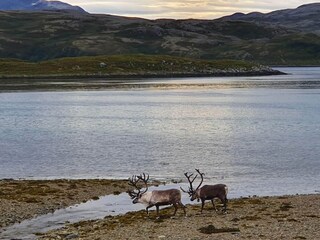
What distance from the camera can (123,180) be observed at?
149ft

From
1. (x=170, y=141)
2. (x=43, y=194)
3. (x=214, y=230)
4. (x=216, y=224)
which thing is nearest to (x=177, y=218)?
(x=216, y=224)

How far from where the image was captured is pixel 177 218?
30594 mm

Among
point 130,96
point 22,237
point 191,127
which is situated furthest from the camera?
point 130,96

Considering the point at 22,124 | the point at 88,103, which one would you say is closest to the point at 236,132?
the point at 22,124

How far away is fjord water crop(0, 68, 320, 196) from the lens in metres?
49.0

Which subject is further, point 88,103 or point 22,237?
point 88,103

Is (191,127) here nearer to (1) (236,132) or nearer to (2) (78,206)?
(1) (236,132)

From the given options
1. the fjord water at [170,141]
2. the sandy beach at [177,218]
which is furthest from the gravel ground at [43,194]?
the fjord water at [170,141]

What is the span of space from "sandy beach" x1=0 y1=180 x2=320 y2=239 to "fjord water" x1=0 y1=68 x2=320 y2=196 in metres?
6.35

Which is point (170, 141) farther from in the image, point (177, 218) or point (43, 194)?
point (177, 218)

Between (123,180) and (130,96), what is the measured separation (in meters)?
108

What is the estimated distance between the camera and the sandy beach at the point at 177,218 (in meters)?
26.5

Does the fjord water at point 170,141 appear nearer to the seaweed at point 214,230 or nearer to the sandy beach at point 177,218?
the sandy beach at point 177,218

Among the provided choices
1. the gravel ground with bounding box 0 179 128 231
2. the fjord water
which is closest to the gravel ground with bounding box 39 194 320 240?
the gravel ground with bounding box 0 179 128 231
